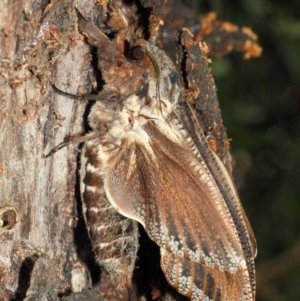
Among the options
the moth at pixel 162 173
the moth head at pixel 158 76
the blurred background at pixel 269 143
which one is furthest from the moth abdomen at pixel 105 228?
the blurred background at pixel 269 143

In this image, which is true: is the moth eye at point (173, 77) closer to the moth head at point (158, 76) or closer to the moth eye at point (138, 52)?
the moth head at point (158, 76)

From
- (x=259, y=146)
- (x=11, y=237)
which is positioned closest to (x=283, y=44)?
(x=259, y=146)

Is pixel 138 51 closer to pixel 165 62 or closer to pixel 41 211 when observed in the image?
pixel 165 62

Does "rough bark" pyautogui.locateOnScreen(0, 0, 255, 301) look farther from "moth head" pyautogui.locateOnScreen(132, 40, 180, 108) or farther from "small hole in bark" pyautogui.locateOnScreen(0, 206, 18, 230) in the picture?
"moth head" pyautogui.locateOnScreen(132, 40, 180, 108)

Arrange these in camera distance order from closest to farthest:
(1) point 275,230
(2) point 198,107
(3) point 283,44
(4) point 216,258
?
(4) point 216,258 < (2) point 198,107 < (3) point 283,44 < (1) point 275,230

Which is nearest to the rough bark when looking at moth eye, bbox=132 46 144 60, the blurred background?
moth eye, bbox=132 46 144 60
